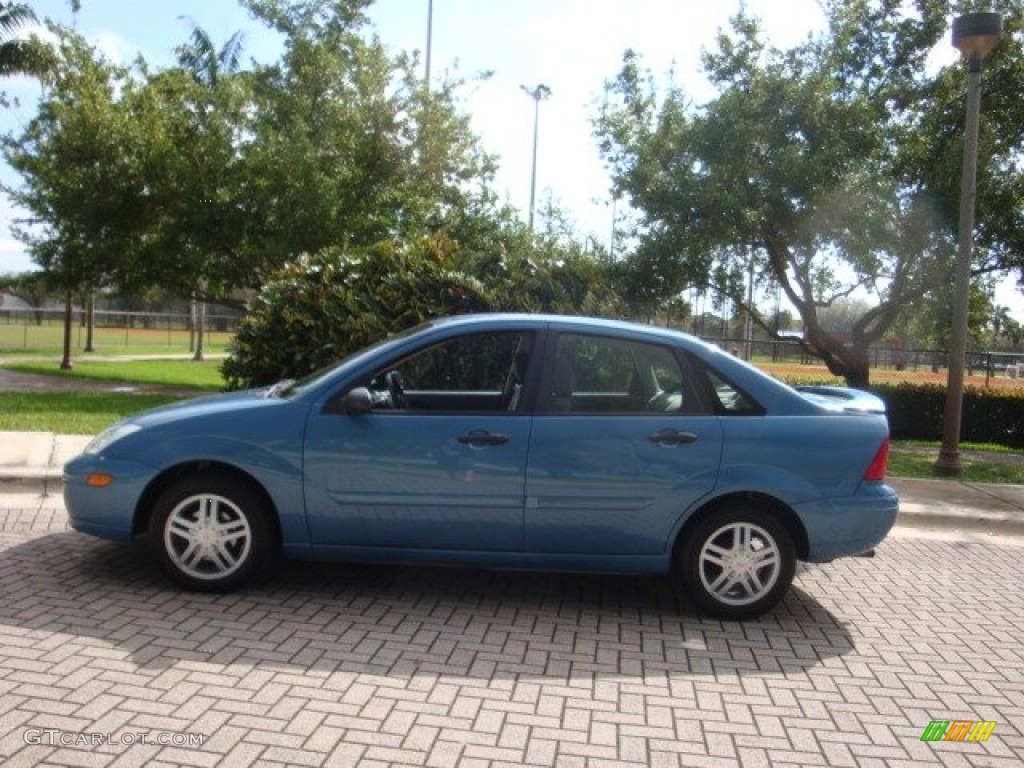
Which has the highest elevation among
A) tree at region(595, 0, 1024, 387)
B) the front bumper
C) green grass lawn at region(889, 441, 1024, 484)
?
tree at region(595, 0, 1024, 387)

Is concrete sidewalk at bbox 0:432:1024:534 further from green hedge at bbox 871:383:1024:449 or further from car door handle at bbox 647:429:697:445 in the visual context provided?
green hedge at bbox 871:383:1024:449

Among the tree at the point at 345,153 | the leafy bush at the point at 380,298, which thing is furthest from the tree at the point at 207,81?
the leafy bush at the point at 380,298

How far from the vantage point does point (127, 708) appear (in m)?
3.59

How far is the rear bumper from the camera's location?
4945mm

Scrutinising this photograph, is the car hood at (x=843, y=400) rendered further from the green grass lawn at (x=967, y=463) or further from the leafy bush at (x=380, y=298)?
the green grass lawn at (x=967, y=463)

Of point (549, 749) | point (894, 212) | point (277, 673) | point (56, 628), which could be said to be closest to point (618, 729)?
point (549, 749)

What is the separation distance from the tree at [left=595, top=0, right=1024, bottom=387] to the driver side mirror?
8.06 metres

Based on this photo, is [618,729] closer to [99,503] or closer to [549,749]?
[549,749]

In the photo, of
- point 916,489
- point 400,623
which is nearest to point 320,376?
point 400,623

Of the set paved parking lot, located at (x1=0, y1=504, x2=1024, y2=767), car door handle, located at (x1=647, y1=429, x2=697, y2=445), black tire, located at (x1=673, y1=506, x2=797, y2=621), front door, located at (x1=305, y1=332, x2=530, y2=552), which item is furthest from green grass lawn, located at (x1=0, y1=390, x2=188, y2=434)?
black tire, located at (x1=673, y1=506, x2=797, y2=621)

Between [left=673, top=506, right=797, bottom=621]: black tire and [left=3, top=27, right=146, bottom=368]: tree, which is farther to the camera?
[left=3, top=27, right=146, bottom=368]: tree

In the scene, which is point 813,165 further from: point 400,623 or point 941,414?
point 400,623

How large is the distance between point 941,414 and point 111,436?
543 inches

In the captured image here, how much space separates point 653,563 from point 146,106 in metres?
16.0
